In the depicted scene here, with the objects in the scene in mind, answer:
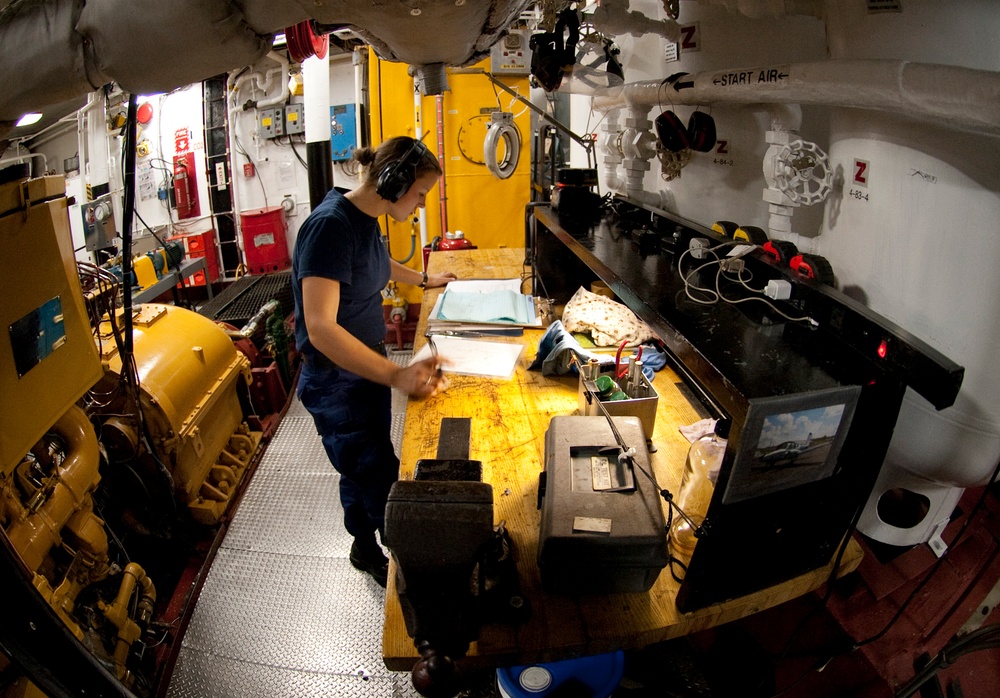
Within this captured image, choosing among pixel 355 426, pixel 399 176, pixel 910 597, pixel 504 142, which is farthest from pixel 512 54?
pixel 910 597

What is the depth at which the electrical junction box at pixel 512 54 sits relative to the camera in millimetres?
3096

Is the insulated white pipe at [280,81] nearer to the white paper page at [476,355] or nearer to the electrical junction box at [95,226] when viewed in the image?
the electrical junction box at [95,226]

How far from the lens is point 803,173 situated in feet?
4.17

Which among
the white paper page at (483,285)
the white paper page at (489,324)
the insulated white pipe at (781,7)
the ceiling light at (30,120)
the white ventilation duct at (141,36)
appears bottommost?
the white paper page at (489,324)

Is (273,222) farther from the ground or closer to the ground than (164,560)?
farther from the ground

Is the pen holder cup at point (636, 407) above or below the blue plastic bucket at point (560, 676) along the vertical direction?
above

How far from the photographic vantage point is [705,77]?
5.01 feet

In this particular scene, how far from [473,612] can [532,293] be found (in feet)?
6.67

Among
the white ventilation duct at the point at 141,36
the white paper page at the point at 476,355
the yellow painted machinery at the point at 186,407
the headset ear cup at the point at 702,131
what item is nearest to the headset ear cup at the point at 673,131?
the headset ear cup at the point at 702,131

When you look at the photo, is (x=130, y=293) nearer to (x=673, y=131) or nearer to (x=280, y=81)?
(x=673, y=131)

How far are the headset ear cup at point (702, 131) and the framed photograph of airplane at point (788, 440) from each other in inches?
47.5

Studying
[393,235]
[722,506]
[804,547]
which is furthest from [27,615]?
[393,235]

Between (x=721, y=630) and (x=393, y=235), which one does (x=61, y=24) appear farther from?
(x=393, y=235)

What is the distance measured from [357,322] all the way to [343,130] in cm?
524
